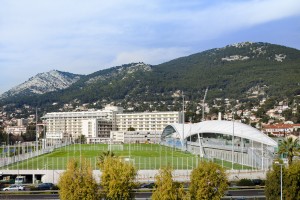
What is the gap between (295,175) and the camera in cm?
3103

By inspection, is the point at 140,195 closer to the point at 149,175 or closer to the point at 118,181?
the point at 118,181

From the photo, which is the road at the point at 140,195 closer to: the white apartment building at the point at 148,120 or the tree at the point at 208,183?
the tree at the point at 208,183

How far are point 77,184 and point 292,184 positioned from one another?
13.2 m

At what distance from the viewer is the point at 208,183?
2995cm

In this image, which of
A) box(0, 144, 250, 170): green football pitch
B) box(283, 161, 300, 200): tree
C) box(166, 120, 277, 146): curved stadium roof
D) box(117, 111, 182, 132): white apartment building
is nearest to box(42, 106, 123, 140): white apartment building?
box(117, 111, 182, 132): white apartment building

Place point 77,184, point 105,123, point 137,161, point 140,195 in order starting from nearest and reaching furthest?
point 77,184, point 140,195, point 137,161, point 105,123

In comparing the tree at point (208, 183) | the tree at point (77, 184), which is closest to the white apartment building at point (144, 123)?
the tree at point (208, 183)

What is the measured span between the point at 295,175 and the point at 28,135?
13014 centimetres

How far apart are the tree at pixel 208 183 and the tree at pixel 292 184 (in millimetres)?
3919

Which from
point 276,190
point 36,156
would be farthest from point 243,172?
point 36,156

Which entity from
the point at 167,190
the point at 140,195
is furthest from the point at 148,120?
the point at 167,190

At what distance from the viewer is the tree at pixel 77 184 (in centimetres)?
2878

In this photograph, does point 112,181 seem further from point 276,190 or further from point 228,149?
point 228,149

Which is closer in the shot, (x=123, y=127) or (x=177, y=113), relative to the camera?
(x=177, y=113)
